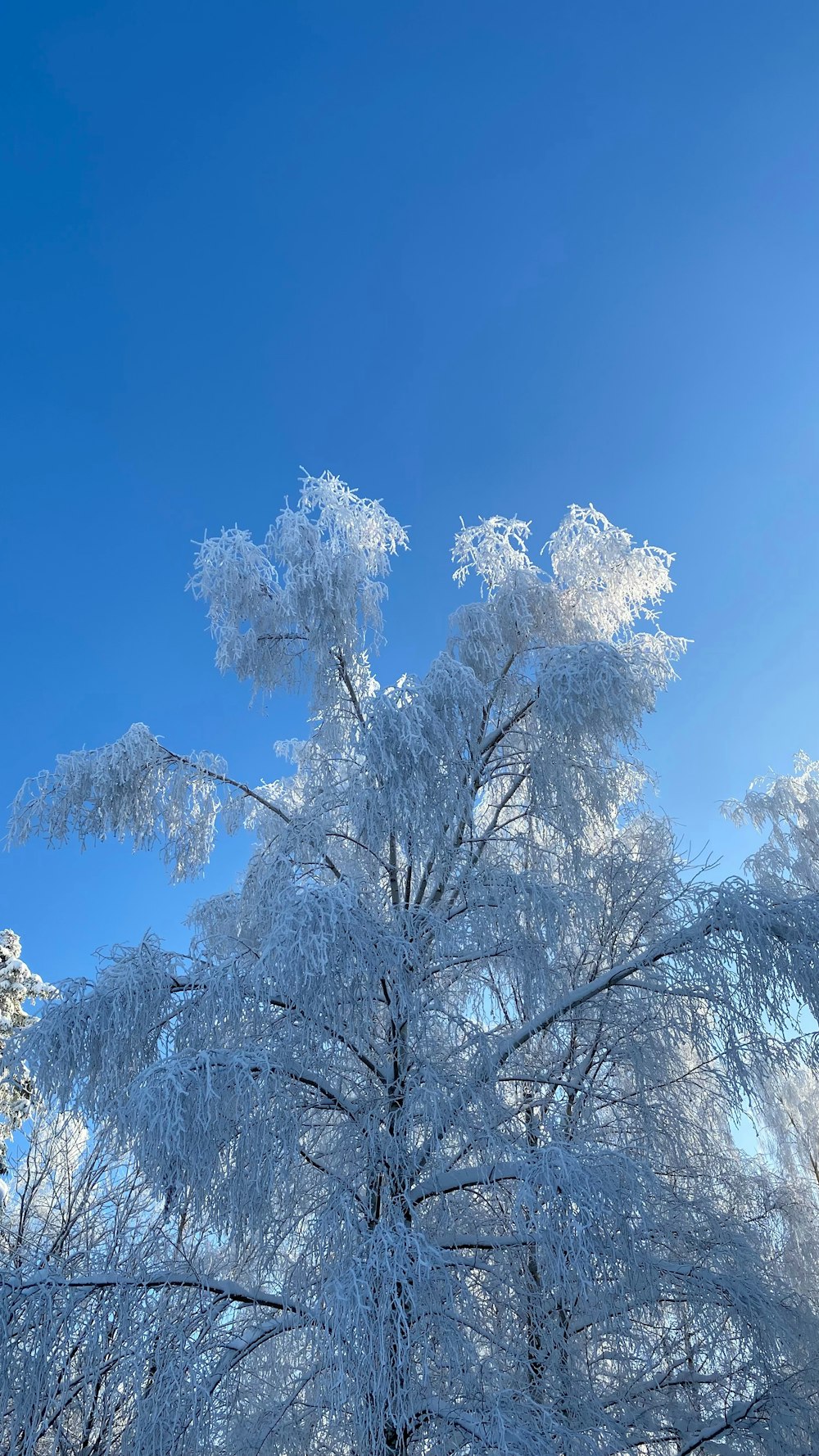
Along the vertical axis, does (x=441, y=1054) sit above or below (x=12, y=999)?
below

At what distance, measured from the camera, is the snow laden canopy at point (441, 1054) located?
2.94m

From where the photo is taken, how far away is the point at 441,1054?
385 cm

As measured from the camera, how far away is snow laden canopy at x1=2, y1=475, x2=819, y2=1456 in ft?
9.63

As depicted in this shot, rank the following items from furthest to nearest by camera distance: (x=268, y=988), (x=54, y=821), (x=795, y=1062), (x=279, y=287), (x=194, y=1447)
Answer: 1. (x=279, y=287)
2. (x=54, y=821)
3. (x=795, y=1062)
4. (x=268, y=988)
5. (x=194, y=1447)

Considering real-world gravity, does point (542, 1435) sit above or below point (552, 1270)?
below

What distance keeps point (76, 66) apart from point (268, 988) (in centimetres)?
901

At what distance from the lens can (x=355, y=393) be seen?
9117 millimetres

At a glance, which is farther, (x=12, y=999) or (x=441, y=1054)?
(x=12, y=999)

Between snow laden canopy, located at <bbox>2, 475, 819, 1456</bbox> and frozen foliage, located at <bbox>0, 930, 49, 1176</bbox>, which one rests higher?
frozen foliage, located at <bbox>0, 930, 49, 1176</bbox>

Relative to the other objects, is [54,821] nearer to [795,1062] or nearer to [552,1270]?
[552,1270]

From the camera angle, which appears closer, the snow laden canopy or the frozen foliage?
the snow laden canopy

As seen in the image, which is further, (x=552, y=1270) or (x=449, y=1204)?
(x=449, y=1204)

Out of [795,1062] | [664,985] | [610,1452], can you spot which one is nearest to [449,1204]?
[610,1452]

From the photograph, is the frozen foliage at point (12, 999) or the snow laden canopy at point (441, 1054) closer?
the snow laden canopy at point (441, 1054)
